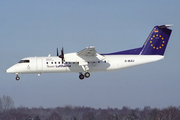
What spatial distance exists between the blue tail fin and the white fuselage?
2162 millimetres

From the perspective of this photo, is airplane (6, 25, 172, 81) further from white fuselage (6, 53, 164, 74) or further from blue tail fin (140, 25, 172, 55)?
blue tail fin (140, 25, 172, 55)

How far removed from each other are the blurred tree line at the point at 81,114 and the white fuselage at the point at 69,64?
22.8m

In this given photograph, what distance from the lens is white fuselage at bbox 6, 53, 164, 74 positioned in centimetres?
3553

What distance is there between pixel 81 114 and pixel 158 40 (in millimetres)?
32211

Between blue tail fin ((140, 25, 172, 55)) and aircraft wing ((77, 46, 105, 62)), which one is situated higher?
blue tail fin ((140, 25, 172, 55))

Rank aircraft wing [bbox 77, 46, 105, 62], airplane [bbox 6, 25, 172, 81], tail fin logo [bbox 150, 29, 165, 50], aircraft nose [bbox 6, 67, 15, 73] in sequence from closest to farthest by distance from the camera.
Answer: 1. aircraft wing [bbox 77, 46, 105, 62]
2. airplane [bbox 6, 25, 172, 81]
3. aircraft nose [bbox 6, 67, 15, 73]
4. tail fin logo [bbox 150, 29, 165, 50]

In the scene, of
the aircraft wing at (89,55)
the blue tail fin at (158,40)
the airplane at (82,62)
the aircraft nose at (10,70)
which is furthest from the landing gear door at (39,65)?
the blue tail fin at (158,40)

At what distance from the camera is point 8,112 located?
62906 millimetres

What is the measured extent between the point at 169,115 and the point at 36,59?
2985cm

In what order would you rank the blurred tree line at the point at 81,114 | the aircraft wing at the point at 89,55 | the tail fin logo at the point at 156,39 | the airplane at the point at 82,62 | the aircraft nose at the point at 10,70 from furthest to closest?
1. the blurred tree line at the point at 81,114
2. the tail fin logo at the point at 156,39
3. the aircraft nose at the point at 10,70
4. the airplane at the point at 82,62
5. the aircraft wing at the point at 89,55

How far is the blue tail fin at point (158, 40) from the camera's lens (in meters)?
38.0

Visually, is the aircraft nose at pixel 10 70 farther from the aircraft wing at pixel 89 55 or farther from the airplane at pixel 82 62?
the aircraft wing at pixel 89 55

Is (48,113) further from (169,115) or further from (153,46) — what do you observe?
(153,46)

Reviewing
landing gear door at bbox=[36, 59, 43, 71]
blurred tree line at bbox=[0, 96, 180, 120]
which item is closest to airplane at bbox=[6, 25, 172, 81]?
landing gear door at bbox=[36, 59, 43, 71]
